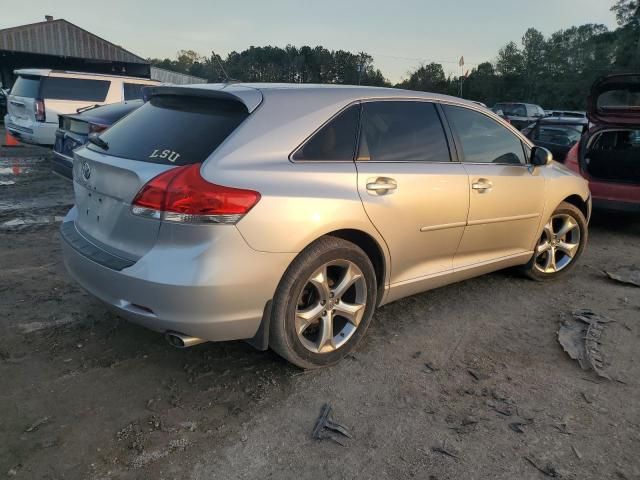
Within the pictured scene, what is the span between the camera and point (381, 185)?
321cm

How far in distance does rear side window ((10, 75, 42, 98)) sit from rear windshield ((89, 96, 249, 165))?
30.4 feet

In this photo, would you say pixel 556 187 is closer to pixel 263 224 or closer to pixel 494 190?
pixel 494 190

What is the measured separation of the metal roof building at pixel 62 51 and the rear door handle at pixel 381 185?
87.5 feet

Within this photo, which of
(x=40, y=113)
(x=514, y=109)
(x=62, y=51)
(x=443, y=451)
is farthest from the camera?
(x=62, y=51)

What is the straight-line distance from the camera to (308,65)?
48.6m

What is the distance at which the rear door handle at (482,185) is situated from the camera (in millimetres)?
3865

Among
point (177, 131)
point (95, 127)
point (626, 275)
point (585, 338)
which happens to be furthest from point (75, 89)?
point (585, 338)

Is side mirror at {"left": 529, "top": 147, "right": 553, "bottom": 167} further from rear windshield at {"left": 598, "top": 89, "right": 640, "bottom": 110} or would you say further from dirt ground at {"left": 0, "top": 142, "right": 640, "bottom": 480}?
rear windshield at {"left": 598, "top": 89, "right": 640, "bottom": 110}

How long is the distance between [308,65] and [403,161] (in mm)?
47799

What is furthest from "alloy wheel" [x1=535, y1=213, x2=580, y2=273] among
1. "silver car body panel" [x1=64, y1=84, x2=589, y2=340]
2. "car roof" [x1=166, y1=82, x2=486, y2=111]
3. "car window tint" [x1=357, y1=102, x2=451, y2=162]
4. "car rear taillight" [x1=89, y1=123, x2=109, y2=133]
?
"car rear taillight" [x1=89, y1=123, x2=109, y2=133]

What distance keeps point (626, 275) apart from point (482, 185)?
90.9 inches

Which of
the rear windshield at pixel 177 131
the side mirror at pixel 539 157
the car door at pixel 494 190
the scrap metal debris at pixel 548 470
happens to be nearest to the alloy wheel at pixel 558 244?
the car door at pixel 494 190

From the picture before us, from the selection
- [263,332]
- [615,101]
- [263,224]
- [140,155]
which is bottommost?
[263,332]

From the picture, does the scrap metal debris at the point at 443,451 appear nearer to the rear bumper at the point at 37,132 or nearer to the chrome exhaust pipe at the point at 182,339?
the chrome exhaust pipe at the point at 182,339
